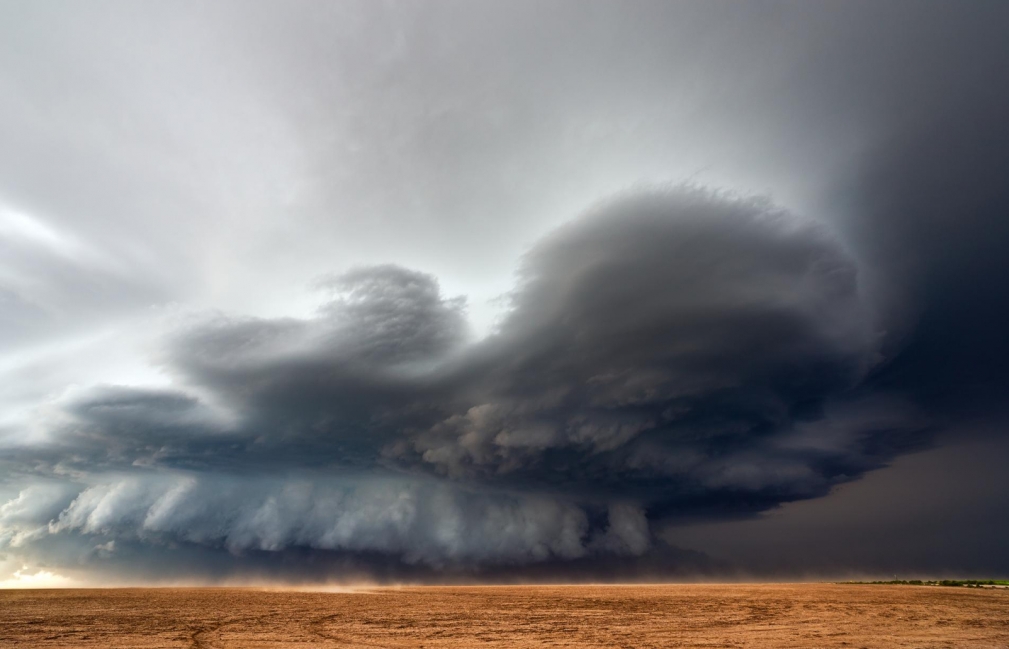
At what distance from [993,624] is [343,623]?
62.1 m

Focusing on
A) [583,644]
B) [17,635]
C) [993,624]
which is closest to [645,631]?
[583,644]

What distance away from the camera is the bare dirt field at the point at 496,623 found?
39719 mm

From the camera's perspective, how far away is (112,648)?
119 feet

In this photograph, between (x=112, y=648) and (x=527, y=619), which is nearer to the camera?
(x=112, y=648)

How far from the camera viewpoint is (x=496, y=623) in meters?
50.2

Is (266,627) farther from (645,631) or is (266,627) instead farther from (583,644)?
(645,631)

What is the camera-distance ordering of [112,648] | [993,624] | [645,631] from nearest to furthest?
[112,648]
[645,631]
[993,624]

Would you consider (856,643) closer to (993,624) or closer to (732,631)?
(732,631)

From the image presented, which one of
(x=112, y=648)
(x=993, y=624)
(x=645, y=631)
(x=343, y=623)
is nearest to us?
(x=112, y=648)

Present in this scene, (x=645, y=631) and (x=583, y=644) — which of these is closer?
(x=583, y=644)

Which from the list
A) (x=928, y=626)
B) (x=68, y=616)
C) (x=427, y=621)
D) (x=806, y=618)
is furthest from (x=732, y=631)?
(x=68, y=616)

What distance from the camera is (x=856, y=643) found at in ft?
130

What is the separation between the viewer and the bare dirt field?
3972 centimetres

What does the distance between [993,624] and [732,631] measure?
29808 millimetres
